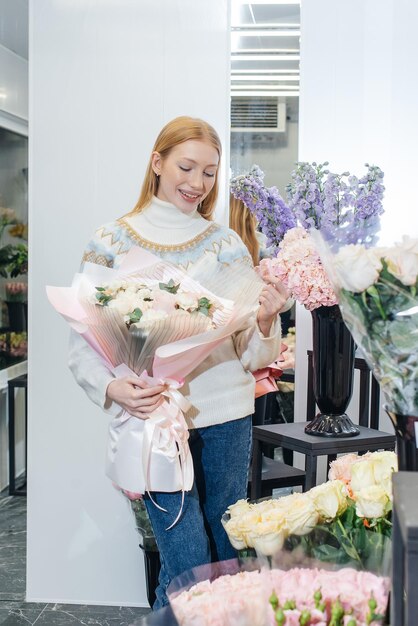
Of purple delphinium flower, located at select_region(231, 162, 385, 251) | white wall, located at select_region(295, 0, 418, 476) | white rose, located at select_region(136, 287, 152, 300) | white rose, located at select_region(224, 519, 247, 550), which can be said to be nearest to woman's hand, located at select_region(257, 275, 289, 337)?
white rose, located at select_region(136, 287, 152, 300)

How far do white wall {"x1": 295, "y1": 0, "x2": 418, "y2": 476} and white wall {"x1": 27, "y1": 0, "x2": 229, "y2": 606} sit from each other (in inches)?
16.6

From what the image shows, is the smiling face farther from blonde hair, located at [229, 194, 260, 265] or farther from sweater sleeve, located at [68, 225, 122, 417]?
blonde hair, located at [229, 194, 260, 265]

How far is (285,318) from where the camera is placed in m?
3.40

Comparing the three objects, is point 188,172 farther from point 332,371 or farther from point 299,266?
point 332,371

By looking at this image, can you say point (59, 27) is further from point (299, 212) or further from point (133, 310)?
point (133, 310)

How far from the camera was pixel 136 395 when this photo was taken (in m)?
1.87

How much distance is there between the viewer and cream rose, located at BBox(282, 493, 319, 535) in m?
1.11

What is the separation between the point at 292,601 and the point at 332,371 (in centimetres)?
174

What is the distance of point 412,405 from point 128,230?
1255 mm

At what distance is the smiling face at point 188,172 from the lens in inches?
86.0

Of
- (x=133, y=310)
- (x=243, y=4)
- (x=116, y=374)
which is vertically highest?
(x=243, y=4)

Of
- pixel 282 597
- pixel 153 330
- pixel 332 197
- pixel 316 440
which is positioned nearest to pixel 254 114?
pixel 332 197

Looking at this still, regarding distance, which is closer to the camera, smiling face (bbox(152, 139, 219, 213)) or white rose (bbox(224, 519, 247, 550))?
white rose (bbox(224, 519, 247, 550))

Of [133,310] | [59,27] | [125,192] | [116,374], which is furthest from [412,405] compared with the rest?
[59,27]
